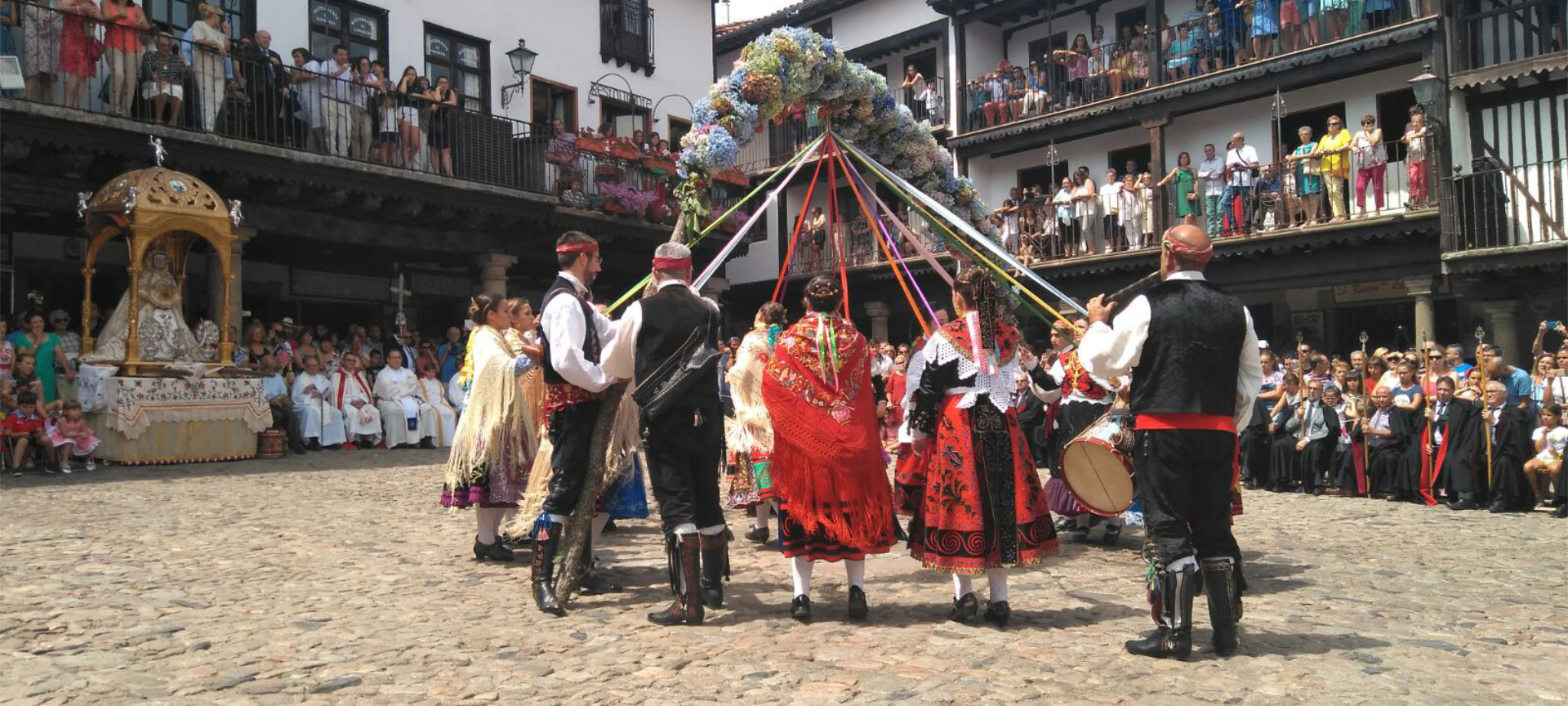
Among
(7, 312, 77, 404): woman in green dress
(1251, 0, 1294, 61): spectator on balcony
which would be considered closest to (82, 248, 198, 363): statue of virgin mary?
(7, 312, 77, 404): woman in green dress

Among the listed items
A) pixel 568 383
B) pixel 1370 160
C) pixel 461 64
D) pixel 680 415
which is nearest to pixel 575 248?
pixel 568 383

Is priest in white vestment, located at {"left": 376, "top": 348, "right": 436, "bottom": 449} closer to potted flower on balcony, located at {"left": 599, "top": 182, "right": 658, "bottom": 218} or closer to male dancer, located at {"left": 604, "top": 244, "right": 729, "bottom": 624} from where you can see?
potted flower on balcony, located at {"left": 599, "top": 182, "right": 658, "bottom": 218}

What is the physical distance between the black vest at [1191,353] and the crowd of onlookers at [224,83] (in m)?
13.9

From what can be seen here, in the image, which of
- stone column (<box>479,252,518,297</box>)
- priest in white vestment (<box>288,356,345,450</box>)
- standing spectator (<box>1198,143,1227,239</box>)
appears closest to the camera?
priest in white vestment (<box>288,356,345,450</box>)

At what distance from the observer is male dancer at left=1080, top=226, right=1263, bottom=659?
16.2 ft

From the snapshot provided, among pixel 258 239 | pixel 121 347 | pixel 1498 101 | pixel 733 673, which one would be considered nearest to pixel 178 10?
pixel 258 239

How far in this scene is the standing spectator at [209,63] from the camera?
15234 mm

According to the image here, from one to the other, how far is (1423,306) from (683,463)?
1649 cm

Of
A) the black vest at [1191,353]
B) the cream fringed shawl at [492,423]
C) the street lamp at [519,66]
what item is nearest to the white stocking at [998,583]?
the black vest at [1191,353]

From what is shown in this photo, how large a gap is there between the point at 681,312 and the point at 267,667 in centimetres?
244

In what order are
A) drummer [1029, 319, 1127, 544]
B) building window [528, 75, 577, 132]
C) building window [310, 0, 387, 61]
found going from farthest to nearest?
building window [528, 75, 577, 132]
building window [310, 0, 387, 61]
drummer [1029, 319, 1127, 544]

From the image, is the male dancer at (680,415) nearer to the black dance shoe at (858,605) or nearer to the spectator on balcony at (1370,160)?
the black dance shoe at (858,605)

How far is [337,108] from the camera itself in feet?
55.9

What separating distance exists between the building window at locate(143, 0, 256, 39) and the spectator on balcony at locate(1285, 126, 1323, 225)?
16.6 metres
